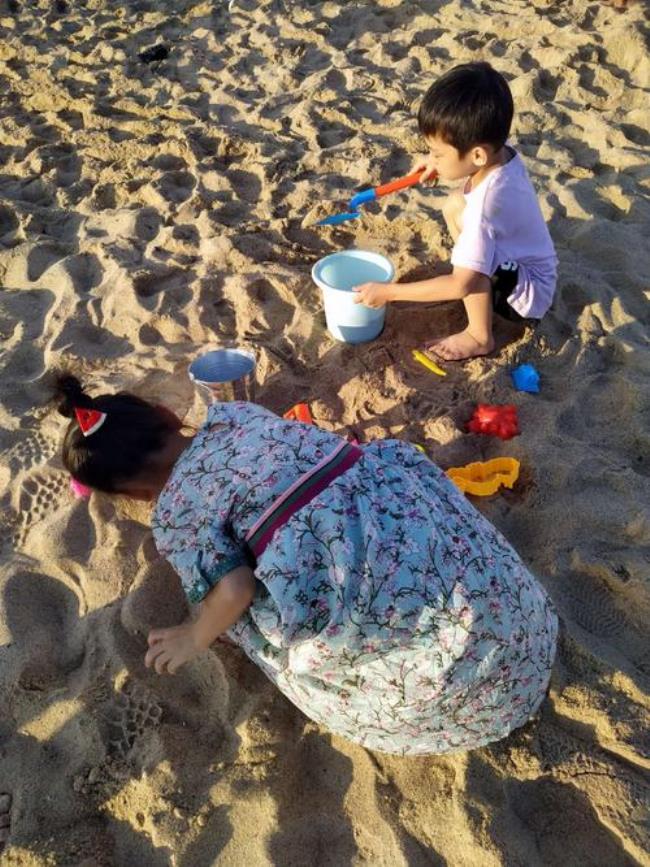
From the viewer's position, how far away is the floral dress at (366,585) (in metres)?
1.26

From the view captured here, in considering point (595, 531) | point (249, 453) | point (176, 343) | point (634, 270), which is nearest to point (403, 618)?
point (249, 453)

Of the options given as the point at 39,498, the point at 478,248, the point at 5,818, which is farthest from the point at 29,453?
the point at 478,248

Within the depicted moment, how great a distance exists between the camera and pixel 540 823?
5.03 ft

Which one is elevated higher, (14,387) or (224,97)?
(224,97)

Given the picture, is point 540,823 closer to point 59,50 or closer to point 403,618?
point 403,618

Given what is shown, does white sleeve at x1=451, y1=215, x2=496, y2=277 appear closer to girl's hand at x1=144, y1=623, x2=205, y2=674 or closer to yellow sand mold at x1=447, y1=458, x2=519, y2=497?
yellow sand mold at x1=447, y1=458, x2=519, y2=497

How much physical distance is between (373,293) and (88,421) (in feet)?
4.07

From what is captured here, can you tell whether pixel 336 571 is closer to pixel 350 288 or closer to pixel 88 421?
pixel 88 421

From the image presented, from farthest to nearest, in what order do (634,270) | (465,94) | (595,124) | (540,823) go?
(595,124) → (634,270) → (465,94) → (540,823)

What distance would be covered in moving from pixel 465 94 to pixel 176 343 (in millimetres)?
1425

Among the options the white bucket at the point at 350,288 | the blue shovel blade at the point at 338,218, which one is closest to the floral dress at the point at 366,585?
the white bucket at the point at 350,288

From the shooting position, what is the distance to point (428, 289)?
249cm

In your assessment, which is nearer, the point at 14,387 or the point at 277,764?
the point at 277,764

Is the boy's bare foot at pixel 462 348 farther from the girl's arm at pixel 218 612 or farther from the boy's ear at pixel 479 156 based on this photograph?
the girl's arm at pixel 218 612
